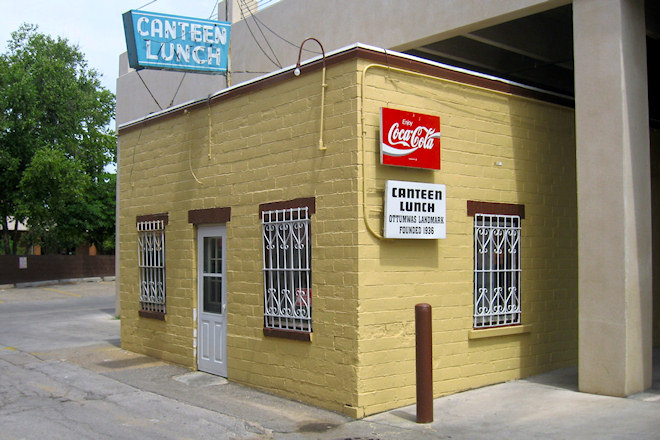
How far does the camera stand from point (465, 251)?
28.9 feet

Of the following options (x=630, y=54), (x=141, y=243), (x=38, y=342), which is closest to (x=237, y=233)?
(x=141, y=243)

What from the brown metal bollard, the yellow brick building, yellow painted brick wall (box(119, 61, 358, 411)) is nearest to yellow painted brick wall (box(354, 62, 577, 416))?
the yellow brick building

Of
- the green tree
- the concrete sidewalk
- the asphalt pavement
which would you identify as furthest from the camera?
the green tree

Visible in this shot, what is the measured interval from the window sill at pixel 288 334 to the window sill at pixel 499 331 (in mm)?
2182

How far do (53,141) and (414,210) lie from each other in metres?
30.9

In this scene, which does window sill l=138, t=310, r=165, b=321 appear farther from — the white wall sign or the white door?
the white wall sign

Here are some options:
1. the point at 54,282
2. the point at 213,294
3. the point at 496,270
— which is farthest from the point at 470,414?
the point at 54,282

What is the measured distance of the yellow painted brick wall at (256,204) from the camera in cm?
787

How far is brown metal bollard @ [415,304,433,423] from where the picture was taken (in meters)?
7.09

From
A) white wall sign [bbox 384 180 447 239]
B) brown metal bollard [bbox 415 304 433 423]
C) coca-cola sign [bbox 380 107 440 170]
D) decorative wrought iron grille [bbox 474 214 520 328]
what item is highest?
coca-cola sign [bbox 380 107 440 170]

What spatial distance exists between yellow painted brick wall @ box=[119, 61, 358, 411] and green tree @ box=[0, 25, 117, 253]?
21.9 m

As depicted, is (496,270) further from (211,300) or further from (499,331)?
(211,300)

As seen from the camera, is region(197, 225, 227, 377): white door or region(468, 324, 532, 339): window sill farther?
region(197, 225, 227, 377): white door

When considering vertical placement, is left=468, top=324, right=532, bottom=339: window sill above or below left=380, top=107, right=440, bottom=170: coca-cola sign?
below
